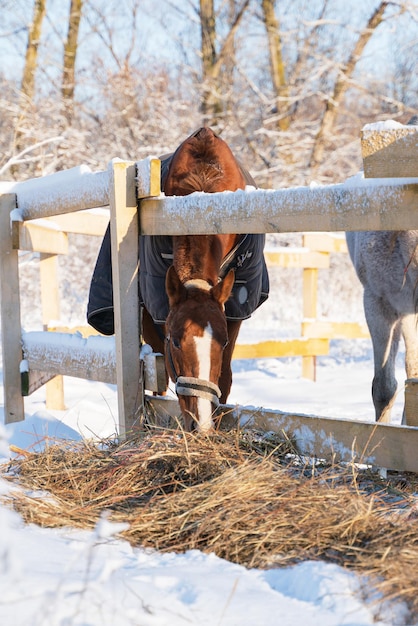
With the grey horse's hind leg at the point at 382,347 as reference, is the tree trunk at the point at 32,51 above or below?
above

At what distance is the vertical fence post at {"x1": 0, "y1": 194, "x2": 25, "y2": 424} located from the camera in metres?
4.13

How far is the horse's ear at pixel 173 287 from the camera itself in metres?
2.97

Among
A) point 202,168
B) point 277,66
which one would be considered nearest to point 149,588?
point 202,168

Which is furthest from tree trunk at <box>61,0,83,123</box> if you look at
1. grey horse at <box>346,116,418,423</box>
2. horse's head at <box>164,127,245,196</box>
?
grey horse at <box>346,116,418,423</box>

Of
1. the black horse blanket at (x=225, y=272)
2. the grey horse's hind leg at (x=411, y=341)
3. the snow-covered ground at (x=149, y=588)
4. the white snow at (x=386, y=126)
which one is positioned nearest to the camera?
the snow-covered ground at (x=149, y=588)

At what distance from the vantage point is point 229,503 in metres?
1.90

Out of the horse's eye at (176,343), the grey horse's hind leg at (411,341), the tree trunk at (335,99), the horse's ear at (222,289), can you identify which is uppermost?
the tree trunk at (335,99)

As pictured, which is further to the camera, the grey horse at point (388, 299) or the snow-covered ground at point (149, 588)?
the grey horse at point (388, 299)

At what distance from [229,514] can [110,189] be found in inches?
69.6

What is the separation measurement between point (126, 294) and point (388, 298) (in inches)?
66.7

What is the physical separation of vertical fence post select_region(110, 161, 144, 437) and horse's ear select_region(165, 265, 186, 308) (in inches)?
7.4

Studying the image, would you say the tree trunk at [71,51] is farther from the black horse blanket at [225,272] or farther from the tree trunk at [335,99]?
the black horse blanket at [225,272]

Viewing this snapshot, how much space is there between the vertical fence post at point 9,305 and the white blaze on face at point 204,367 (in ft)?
6.05

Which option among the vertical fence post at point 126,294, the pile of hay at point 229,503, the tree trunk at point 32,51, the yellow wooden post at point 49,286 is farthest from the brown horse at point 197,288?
the tree trunk at point 32,51
